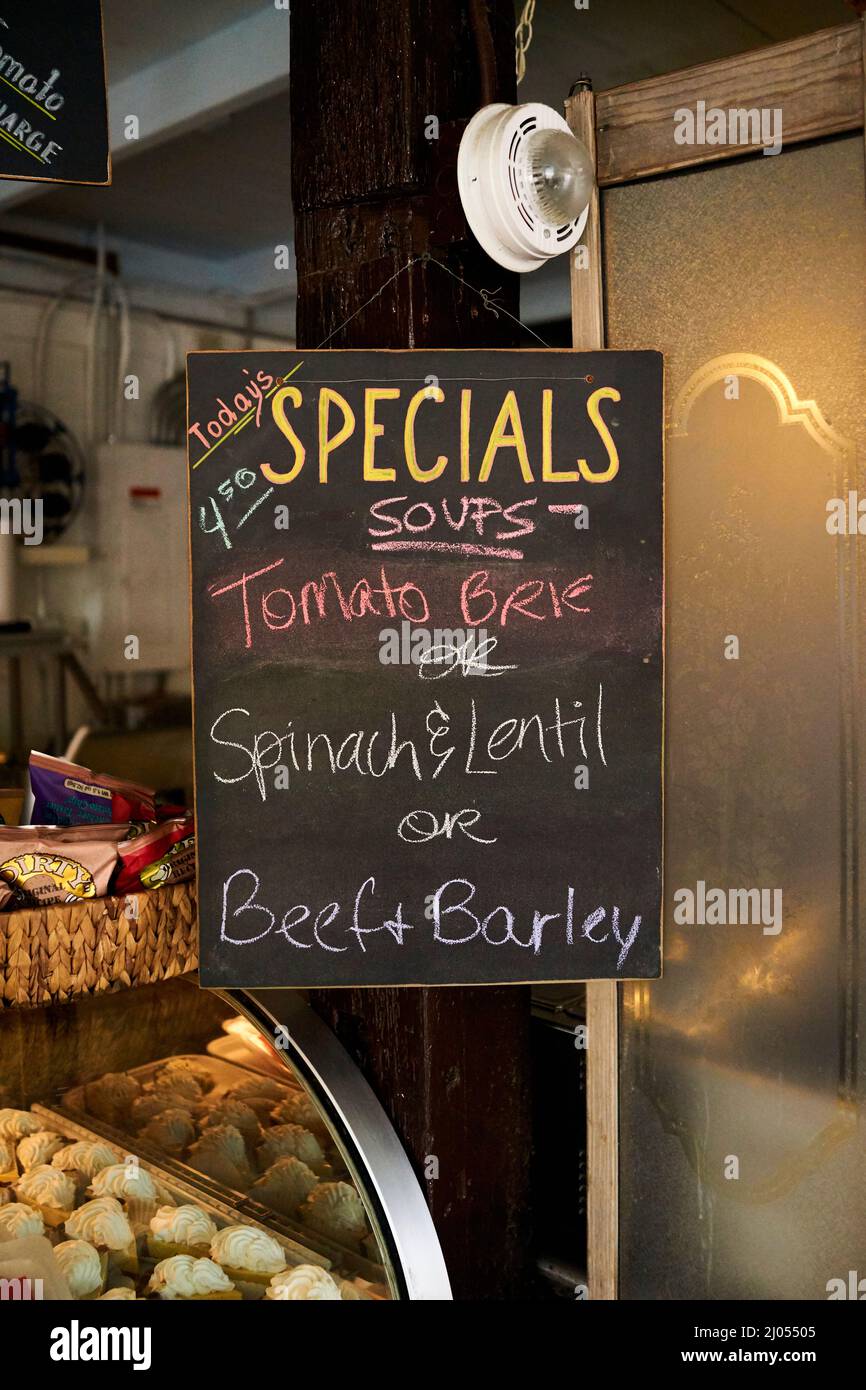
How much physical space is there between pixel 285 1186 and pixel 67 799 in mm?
757

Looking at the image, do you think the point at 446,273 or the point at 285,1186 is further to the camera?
the point at 446,273

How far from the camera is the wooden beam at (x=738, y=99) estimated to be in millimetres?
1748

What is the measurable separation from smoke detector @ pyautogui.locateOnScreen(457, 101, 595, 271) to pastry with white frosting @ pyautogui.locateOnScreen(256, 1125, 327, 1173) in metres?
1.47

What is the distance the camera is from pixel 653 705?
179cm

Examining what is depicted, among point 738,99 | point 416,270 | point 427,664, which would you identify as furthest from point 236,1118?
point 738,99

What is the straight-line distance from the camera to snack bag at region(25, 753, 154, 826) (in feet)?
6.48

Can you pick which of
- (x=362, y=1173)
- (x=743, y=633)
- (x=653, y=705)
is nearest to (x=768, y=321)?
(x=743, y=633)

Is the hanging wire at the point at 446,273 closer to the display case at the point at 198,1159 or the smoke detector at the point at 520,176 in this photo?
the smoke detector at the point at 520,176

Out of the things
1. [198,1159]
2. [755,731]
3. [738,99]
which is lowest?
[198,1159]

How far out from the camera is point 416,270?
192 centimetres

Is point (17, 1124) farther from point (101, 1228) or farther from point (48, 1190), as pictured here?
point (101, 1228)

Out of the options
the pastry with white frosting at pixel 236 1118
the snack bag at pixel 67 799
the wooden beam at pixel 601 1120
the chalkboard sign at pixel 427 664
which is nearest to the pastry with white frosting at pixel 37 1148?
the pastry with white frosting at pixel 236 1118

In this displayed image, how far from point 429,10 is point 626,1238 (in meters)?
2.21

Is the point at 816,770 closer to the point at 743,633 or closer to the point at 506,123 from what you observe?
the point at 743,633
